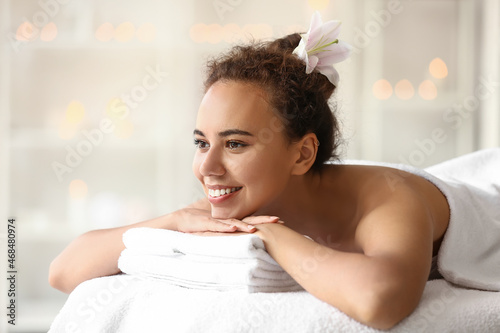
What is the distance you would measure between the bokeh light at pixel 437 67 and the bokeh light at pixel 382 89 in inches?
9.0

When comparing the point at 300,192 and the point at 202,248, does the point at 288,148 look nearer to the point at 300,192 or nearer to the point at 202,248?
the point at 300,192

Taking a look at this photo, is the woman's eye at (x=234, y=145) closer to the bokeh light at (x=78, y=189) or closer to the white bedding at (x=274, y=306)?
the white bedding at (x=274, y=306)

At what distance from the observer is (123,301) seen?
0.95 m

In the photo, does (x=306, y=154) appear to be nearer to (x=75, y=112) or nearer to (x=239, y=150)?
(x=239, y=150)

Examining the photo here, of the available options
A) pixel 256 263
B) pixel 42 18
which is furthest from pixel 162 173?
pixel 256 263

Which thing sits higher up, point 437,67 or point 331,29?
point 437,67

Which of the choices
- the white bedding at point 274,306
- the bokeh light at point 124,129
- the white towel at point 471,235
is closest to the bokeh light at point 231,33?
the bokeh light at point 124,129

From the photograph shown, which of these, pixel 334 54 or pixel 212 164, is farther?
pixel 334 54

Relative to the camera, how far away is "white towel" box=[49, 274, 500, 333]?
831 mm

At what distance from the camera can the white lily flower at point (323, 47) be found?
45.9 inches

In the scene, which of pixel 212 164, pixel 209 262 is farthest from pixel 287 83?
pixel 209 262

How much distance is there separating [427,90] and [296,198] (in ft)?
6.18

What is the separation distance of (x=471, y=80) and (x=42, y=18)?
2.05 meters

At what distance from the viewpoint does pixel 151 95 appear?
2.87 metres
